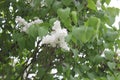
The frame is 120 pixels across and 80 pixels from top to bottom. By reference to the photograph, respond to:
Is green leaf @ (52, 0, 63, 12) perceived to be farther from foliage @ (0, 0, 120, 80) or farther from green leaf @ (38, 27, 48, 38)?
green leaf @ (38, 27, 48, 38)

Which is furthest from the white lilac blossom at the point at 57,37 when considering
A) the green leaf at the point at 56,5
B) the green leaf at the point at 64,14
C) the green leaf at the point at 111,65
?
the green leaf at the point at 111,65

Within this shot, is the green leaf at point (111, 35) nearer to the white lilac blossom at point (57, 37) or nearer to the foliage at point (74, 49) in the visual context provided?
the foliage at point (74, 49)

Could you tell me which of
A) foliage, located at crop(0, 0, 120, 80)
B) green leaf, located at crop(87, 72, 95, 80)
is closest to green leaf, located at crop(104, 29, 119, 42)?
foliage, located at crop(0, 0, 120, 80)

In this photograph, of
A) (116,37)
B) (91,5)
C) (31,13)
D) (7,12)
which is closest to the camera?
(91,5)

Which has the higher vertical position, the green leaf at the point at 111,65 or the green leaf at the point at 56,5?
the green leaf at the point at 56,5

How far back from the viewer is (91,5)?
1.19 metres

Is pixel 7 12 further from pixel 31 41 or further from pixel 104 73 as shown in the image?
pixel 104 73

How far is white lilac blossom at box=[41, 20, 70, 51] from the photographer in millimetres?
1082

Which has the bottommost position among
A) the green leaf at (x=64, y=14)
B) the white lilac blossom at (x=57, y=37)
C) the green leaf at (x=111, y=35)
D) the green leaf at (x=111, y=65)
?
the white lilac blossom at (x=57, y=37)

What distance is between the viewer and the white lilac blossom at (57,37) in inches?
42.6

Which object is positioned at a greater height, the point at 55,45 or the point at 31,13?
the point at 31,13

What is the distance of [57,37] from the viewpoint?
1.10m

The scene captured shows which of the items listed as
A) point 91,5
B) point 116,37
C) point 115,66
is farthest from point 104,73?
point 91,5

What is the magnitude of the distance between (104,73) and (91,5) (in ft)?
1.08
